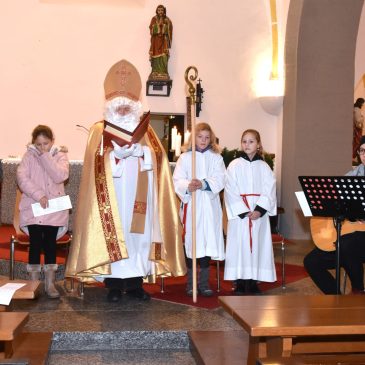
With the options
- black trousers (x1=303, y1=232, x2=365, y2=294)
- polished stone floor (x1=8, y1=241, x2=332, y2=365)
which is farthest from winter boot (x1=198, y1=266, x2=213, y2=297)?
black trousers (x1=303, y1=232, x2=365, y2=294)

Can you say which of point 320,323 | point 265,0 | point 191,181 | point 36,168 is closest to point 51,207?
point 36,168

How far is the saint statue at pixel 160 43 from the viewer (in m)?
10.7

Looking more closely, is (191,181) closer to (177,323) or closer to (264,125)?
(177,323)

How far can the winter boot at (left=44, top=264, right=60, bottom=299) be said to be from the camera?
6043 mm

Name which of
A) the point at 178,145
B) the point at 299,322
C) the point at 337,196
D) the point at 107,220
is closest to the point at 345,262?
the point at 337,196

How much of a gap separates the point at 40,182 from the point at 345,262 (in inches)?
106

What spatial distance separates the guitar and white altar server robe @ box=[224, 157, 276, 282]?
29.8 inches

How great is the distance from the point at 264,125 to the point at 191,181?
546 centimetres

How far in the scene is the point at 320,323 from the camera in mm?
3393

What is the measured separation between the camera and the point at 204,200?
253 inches

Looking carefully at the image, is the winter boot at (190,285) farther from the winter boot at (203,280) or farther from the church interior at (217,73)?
the church interior at (217,73)

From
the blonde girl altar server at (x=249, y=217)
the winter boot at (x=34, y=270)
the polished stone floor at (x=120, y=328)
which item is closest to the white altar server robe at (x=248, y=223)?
the blonde girl altar server at (x=249, y=217)

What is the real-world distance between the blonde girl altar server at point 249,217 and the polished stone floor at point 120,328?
2.39 ft

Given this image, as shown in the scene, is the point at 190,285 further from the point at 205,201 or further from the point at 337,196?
the point at 337,196
